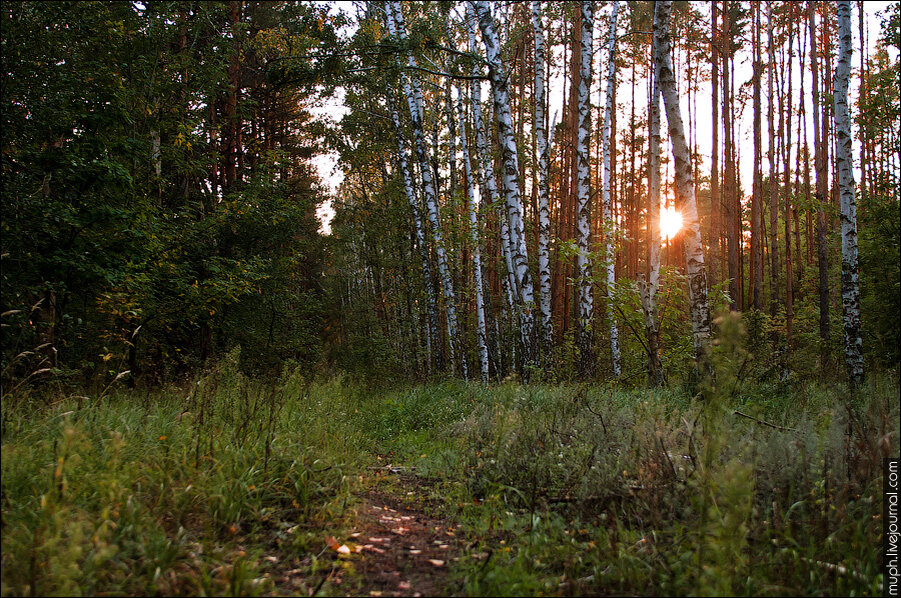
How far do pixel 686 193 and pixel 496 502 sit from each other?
566cm

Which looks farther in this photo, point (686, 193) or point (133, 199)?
point (686, 193)

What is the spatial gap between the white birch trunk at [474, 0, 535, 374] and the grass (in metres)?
4.74

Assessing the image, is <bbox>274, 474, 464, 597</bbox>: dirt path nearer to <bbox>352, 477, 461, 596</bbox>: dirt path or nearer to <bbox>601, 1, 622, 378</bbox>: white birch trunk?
<bbox>352, 477, 461, 596</bbox>: dirt path

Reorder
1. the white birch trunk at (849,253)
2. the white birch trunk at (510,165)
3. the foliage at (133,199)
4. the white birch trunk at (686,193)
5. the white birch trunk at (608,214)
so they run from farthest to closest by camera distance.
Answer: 1. the white birch trunk at (510,165)
2. the white birch trunk at (608,214)
3. the white birch trunk at (686,193)
4. the white birch trunk at (849,253)
5. the foliage at (133,199)

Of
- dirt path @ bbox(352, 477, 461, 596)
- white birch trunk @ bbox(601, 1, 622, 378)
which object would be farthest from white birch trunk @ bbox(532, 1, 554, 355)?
dirt path @ bbox(352, 477, 461, 596)

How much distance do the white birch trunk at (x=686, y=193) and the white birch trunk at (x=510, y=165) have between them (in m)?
2.96

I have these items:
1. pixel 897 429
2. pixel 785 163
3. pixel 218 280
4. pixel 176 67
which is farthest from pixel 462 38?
pixel 897 429

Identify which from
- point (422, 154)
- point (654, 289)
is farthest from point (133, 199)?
point (654, 289)

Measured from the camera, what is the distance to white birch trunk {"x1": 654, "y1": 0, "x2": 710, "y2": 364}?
684cm

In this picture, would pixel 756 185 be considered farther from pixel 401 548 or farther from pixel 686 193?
pixel 401 548

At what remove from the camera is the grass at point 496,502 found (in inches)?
88.6

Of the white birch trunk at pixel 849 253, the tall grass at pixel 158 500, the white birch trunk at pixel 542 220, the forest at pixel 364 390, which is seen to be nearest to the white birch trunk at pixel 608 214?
the forest at pixel 364 390

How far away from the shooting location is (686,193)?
7062 mm

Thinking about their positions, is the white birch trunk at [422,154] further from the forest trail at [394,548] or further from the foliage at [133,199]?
the forest trail at [394,548]
